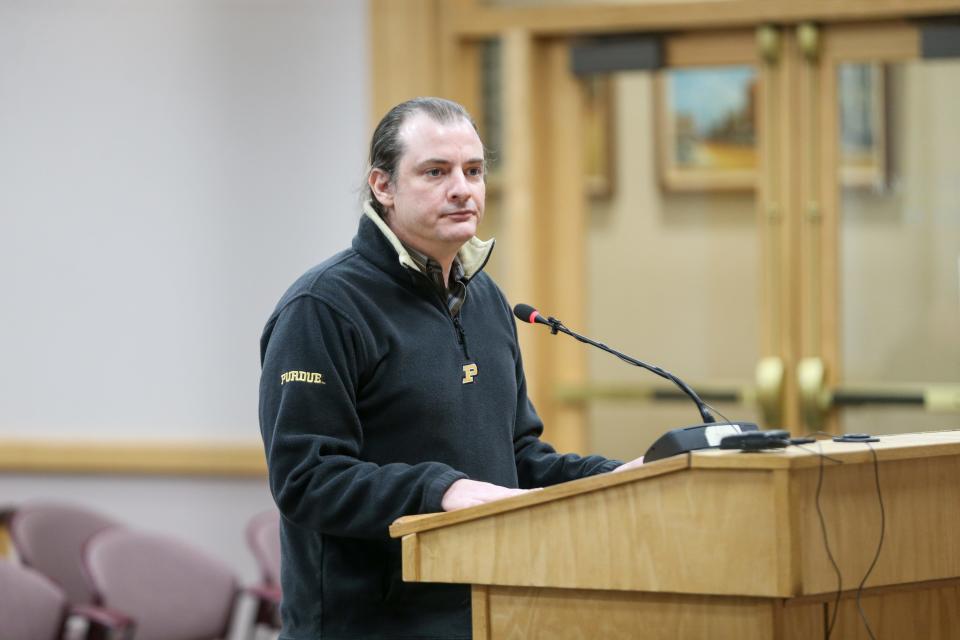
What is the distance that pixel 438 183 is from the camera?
2.39 m

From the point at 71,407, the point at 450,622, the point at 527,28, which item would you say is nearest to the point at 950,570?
the point at 450,622

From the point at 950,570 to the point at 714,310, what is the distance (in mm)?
3545

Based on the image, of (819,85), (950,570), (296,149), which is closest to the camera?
(950,570)

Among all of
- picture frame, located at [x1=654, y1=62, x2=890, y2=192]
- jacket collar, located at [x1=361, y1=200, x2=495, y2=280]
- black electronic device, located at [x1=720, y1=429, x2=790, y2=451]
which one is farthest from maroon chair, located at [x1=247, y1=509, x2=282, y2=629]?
black electronic device, located at [x1=720, y1=429, x2=790, y2=451]

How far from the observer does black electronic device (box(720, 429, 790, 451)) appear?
189 cm

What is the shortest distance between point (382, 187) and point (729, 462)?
0.89 meters

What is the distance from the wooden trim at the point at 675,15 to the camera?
16.8 feet

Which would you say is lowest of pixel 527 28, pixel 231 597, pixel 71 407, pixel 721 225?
pixel 231 597

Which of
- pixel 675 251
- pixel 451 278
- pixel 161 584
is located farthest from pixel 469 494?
pixel 675 251

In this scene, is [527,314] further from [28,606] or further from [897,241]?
[897,241]

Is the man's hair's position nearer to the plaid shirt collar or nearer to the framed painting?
the plaid shirt collar

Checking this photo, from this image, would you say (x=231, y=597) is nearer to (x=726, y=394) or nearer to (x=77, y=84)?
(x=726, y=394)

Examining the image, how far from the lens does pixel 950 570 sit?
2.03m

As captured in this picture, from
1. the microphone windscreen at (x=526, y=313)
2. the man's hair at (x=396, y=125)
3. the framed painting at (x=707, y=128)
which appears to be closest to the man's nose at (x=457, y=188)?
the man's hair at (x=396, y=125)
